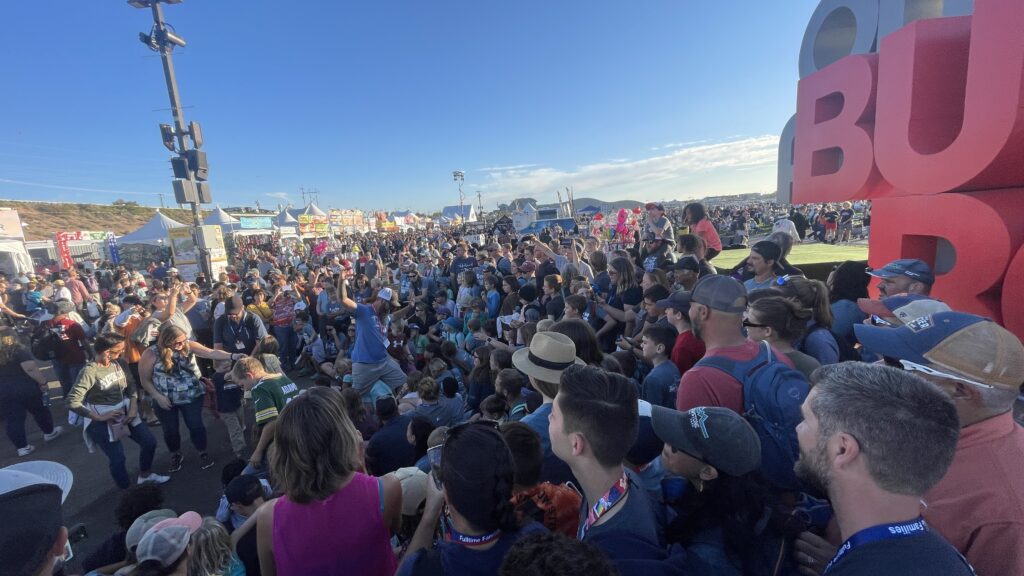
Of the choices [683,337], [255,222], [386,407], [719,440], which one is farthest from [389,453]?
[255,222]

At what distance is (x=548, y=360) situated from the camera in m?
2.38

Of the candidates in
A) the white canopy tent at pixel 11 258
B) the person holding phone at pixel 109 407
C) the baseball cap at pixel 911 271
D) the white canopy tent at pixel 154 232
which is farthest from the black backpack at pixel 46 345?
the white canopy tent at pixel 11 258

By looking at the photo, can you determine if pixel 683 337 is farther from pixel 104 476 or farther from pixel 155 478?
pixel 104 476

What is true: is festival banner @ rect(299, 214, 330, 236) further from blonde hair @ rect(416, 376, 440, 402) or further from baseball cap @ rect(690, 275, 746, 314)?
baseball cap @ rect(690, 275, 746, 314)

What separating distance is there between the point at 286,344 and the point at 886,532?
28.9 feet

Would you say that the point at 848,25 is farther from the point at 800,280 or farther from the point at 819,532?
the point at 819,532

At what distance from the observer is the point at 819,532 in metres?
1.49

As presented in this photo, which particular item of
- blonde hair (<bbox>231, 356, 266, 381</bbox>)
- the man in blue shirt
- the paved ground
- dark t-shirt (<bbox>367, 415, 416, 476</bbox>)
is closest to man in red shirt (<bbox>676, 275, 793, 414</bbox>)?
dark t-shirt (<bbox>367, 415, 416, 476</bbox>)

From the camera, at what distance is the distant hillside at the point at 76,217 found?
151 feet

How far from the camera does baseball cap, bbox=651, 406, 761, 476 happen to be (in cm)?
132

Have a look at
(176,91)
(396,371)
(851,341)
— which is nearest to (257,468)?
(396,371)

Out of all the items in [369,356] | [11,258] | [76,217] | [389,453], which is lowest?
[389,453]

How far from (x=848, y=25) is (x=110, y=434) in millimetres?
14883

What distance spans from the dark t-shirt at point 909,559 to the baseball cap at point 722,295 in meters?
1.26
